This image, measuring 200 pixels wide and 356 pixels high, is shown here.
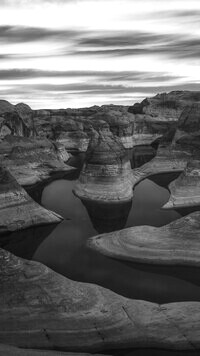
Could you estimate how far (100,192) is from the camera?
4662cm

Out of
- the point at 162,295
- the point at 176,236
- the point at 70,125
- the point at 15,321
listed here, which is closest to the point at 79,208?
the point at 176,236

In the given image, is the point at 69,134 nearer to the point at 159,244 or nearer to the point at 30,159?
the point at 30,159

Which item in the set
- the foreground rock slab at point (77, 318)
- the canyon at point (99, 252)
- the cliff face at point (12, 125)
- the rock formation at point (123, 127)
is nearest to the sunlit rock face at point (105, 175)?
the canyon at point (99, 252)

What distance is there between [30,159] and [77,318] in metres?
44.7

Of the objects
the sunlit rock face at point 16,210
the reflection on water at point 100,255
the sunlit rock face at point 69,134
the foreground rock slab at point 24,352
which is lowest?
the reflection on water at point 100,255

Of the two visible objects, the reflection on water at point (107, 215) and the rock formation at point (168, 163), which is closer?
the reflection on water at point (107, 215)

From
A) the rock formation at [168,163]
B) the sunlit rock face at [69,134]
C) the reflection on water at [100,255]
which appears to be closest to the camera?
the reflection on water at [100,255]

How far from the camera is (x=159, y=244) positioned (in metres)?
29.8

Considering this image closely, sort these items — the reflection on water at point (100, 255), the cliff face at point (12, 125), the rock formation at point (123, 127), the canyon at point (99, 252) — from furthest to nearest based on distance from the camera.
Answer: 1. the rock formation at point (123, 127)
2. the cliff face at point (12, 125)
3. the reflection on water at point (100, 255)
4. the canyon at point (99, 252)

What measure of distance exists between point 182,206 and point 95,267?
18742 millimetres

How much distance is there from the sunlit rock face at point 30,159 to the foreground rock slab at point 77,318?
115 feet

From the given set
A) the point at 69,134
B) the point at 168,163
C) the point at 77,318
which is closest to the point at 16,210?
the point at 77,318

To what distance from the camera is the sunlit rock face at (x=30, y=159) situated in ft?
191

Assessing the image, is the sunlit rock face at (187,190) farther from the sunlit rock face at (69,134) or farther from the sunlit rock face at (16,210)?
the sunlit rock face at (69,134)
